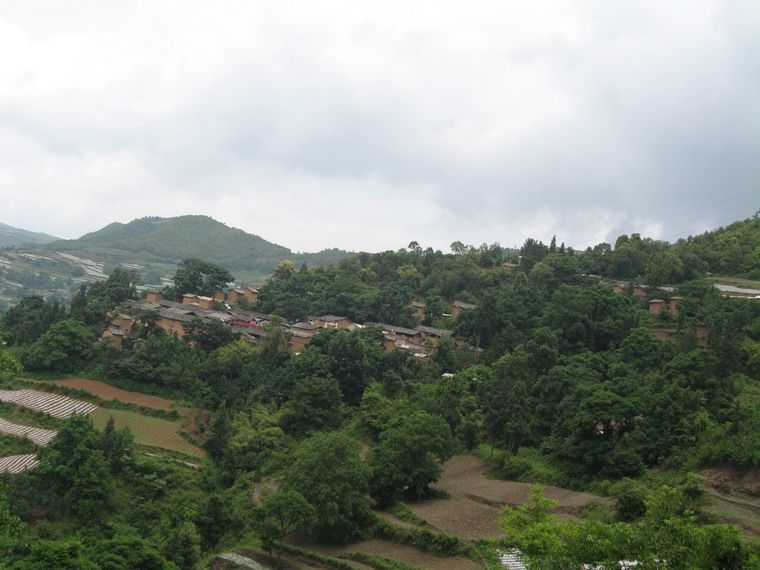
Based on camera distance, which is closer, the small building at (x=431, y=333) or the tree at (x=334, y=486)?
the tree at (x=334, y=486)

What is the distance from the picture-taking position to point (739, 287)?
1661 inches

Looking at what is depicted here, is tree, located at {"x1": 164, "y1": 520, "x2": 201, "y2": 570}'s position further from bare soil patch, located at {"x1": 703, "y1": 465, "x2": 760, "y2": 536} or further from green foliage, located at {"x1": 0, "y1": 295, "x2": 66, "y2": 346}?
green foliage, located at {"x1": 0, "y1": 295, "x2": 66, "y2": 346}

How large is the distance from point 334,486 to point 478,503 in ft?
18.2

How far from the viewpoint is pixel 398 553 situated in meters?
22.1

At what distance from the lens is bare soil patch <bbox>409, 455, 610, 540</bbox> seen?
22.9 meters

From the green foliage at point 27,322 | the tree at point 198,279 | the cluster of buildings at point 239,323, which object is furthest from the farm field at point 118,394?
the tree at point 198,279

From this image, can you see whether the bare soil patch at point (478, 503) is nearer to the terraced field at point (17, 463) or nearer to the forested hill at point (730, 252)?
the terraced field at point (17, 463)

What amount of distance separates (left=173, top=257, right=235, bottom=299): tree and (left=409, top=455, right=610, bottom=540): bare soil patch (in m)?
28.8

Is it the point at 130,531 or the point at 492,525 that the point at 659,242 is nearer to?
the point at 492,525

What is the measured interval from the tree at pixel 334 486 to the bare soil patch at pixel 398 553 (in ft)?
1.33

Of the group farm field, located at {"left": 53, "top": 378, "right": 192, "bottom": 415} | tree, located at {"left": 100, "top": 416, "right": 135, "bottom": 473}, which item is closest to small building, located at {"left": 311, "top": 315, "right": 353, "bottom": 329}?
farm field, located at {"left": 53, "top": 378, "right": 192, "bottom": 415}

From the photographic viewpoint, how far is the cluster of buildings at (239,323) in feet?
140

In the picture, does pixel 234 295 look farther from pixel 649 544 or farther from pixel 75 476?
pixel 649 544

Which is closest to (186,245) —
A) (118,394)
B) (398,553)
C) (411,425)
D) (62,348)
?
(62,348)
